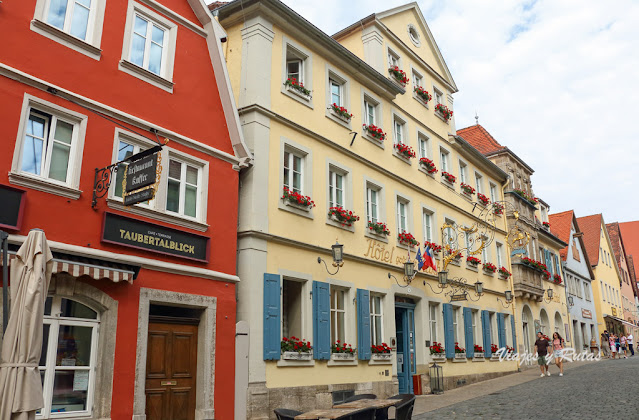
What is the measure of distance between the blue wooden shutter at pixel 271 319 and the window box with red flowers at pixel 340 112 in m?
5.45

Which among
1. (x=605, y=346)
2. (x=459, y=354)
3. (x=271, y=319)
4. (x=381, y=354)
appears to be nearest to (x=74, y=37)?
(x=271, y=319)

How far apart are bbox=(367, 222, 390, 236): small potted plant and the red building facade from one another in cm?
523

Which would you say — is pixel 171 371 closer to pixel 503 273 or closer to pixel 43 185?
pixel 43 185

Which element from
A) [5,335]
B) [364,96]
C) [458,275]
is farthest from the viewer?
[458,275]

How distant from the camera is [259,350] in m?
11.8

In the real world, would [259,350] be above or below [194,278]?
below

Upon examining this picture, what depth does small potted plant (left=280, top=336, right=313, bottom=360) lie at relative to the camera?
1241cm

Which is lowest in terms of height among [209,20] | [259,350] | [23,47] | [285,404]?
[285,404]

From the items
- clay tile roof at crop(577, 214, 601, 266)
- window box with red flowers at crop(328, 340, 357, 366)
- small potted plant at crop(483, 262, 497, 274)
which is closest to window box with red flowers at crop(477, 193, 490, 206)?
small potted plant at crop(483, 262, 497, 274)

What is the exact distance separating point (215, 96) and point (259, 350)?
5.43 m

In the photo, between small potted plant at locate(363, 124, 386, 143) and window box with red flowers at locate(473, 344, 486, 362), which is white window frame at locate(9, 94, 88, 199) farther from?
window box with red flowers at locate(473, 344, 486, 362)

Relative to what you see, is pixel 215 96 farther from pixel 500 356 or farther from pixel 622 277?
pixel 622 277

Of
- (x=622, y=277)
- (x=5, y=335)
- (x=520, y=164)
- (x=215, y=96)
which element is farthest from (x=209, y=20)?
(x=622, y=277)

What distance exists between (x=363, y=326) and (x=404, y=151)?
6578 millimetres
